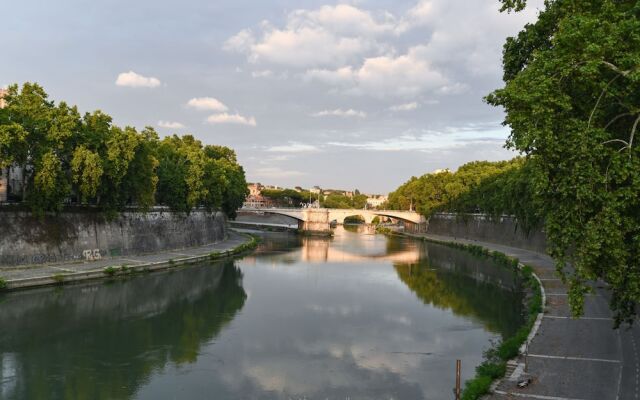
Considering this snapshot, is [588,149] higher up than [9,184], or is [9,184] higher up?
[588,149]

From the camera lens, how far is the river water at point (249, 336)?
14.6 metres

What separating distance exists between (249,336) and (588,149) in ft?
47.1

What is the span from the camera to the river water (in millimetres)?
14578

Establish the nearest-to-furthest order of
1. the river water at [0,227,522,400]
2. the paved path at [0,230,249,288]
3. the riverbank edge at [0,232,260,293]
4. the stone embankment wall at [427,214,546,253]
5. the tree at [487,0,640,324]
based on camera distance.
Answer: the tree at [487,0,640,324] < the river water at [0,227,522,400] < the riverbank edge at [0,232,260,293] < the paved path at [0,230,249,288] < the stone embankment wall at [427,214,546,253]

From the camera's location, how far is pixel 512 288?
32469mm

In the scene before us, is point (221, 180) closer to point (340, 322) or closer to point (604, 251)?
point (340, 322)

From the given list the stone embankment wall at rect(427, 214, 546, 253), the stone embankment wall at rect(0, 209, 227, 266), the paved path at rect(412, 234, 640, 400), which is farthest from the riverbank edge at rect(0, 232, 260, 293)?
the stone embankment wall at rect(427, 214, 546, 253)

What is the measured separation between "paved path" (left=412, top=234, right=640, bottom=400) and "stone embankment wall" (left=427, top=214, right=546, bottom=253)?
27.8 metres

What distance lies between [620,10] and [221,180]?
43.7 meters

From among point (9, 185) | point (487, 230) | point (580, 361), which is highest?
point (9, 185)

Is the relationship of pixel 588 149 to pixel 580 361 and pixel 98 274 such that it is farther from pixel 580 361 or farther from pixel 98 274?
pixel 98 274

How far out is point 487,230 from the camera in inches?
2660

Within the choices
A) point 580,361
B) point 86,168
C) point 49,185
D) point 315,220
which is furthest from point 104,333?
point 315,220

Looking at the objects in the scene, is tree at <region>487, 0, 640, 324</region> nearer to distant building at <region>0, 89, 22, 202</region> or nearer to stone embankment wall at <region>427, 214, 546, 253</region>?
distant building at <region>0, 89, 22, 202</region>
